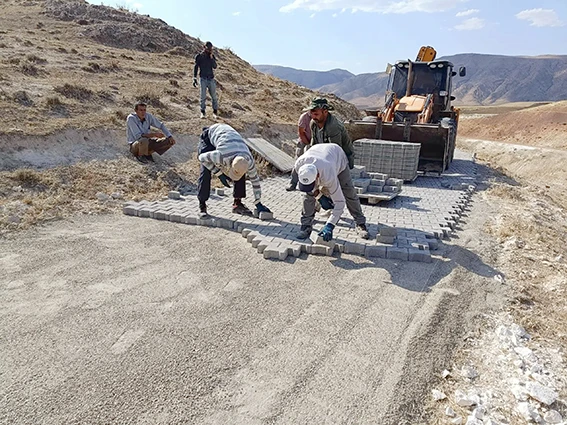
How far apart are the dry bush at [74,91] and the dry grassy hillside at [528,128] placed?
808 inches

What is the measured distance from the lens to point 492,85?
10569 centimetres

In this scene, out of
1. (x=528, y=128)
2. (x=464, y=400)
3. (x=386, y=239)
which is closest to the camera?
(x=464, y=400)

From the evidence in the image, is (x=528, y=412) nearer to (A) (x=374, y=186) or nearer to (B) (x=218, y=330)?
(B) (x=218, y=330)

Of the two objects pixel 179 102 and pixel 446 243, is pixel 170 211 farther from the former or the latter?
pixel 179 102

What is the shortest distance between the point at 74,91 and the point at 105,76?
11.6 feet

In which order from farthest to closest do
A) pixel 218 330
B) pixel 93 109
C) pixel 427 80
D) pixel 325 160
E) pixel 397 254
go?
pixel 427 80 → pixel 93 109 → pixel 397 254 → pixel 325 160 → pixel 218 330

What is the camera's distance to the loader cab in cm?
1165

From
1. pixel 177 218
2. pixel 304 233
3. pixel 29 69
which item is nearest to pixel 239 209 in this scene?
pixel 177 218

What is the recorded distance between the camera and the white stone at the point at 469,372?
285 cm

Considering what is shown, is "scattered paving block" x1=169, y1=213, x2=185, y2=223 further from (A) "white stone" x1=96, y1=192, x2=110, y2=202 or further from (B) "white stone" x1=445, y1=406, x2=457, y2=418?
(B) "white stone" x1=445, y1=406, x2=457, y2=418

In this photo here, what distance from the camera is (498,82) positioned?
106500mm

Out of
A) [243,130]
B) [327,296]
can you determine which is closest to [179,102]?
[243,130]

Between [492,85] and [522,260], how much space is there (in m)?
117

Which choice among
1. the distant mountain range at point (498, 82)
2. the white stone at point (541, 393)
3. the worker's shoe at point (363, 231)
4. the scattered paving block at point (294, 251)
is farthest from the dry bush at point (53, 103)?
the distant mountain range at point (498, 82)
